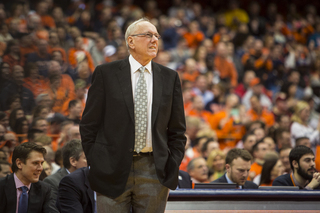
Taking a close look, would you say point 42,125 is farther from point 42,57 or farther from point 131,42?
point 131,42

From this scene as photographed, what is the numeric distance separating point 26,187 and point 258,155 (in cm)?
308

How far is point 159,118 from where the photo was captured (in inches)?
78.5

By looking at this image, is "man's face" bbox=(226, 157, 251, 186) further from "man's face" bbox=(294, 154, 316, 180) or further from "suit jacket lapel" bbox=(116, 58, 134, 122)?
"suit jacket lapel" bbox=(116, 58, 134, 122)

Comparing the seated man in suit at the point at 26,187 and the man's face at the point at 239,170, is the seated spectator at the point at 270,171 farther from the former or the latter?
the seated man in suit at the point at 26,187

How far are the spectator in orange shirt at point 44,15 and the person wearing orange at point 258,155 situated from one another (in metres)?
4.30

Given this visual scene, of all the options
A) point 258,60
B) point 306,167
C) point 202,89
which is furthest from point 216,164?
point 258,60

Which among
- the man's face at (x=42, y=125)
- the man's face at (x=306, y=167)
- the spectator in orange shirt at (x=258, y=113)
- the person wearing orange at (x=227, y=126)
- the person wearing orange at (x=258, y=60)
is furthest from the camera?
the person wearing orange at (x=258, y=60)

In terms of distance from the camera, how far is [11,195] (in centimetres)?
274

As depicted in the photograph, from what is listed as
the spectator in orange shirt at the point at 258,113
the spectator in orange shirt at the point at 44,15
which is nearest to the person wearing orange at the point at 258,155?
the spectator in orange shirt at the point at 258,113

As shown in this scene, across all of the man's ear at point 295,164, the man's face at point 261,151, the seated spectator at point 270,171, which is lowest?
the seated spectator at point 270,171

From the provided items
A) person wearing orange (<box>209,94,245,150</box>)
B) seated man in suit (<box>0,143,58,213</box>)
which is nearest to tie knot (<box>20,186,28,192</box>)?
seated man in suit (<box>0,143,58,213</box>)

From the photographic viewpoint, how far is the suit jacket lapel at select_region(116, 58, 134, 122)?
197 cm

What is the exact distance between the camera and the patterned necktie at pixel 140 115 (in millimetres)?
1974

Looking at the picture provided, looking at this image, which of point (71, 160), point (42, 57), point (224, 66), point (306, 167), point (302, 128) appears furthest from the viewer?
point (224, 66)
